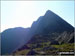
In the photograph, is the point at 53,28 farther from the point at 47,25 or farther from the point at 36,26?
the point at 36,26

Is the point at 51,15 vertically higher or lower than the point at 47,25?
higher

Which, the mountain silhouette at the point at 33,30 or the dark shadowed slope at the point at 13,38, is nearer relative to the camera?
the mountain silhouette at the point at 33,30

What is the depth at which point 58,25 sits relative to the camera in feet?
256

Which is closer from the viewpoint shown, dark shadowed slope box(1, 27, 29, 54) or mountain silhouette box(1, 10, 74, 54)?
mountain silhouette box(1, 10, 74, 54)

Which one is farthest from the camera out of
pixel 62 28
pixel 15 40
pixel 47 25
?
pixel 15 40

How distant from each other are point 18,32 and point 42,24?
1479 cm

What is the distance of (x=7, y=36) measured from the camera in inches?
3403

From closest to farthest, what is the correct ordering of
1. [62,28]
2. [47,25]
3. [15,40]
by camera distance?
[62,28]
[47,25]
[15,40]

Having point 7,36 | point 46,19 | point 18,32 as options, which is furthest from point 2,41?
point 46,19

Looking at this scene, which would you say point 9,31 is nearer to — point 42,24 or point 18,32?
point 18,32

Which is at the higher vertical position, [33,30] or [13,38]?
[33,30]

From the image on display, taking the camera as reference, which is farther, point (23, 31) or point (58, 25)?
point (23, 31)

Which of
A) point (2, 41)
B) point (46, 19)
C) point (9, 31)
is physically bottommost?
point (2, 41)

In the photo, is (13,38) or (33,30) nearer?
(13,38)
